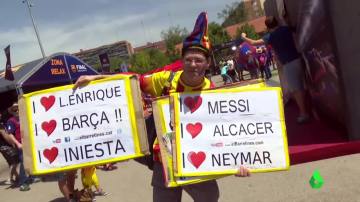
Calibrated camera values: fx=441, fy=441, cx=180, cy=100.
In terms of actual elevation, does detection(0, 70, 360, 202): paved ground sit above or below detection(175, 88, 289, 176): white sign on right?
below

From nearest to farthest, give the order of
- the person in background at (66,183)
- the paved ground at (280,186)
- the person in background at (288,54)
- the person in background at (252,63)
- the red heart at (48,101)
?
the red heart at (48,101) < the paved ground at (280,186) < the person in background at (66,183) < the person in background at (288,54) < the person in background at (252,63)

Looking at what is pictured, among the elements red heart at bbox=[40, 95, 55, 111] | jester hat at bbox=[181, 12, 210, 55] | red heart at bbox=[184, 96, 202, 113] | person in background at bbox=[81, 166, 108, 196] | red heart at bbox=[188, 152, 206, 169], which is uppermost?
jester hat at bbox=[181, 12, 210, 55]

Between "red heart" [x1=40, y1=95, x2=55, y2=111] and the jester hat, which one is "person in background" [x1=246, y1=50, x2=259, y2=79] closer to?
the jester hat

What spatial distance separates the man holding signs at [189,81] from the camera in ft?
10.5

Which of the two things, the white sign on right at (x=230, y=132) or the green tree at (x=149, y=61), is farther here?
the green tree at (x=149, y=61)

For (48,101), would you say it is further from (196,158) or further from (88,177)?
(88,177)

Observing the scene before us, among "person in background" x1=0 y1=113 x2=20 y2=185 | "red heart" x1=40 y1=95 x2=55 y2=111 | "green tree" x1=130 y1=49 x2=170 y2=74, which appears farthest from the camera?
"green tree" x1=130 y1=49 x2=170 y2=74

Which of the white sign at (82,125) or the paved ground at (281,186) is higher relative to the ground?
the white sign at (82,125)

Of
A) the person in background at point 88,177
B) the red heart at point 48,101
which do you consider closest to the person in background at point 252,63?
the person in background at point 88,177

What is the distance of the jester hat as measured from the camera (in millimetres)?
3197

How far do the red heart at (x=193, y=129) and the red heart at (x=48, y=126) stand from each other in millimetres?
1028

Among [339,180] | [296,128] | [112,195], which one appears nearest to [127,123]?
[339,180]

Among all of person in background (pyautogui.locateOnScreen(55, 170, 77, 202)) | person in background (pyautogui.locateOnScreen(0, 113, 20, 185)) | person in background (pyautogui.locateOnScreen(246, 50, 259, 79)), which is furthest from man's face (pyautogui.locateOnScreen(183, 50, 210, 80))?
person in background (pyautogui.locateOnScreen(246, 50, 259, 79))

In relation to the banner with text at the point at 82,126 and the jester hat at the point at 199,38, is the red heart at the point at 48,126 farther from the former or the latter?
the jester hat at the point at 199,38
